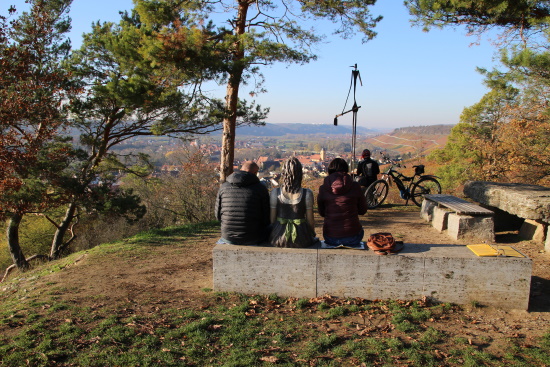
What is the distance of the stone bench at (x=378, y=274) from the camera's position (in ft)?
13.5

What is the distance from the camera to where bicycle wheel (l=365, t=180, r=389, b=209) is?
9067mm

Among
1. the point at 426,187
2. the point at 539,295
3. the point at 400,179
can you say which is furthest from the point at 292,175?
the point at 426,187

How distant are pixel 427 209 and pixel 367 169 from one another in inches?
63.4

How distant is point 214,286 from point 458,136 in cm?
2631

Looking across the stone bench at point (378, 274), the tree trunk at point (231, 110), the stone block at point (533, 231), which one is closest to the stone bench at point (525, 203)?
the stone block at point (533, 231)

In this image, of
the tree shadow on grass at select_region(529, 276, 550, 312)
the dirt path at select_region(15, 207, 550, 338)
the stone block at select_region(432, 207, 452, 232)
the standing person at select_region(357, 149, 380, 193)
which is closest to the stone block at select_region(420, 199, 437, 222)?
the dirt path at select_region(15, 207, 550, 338)

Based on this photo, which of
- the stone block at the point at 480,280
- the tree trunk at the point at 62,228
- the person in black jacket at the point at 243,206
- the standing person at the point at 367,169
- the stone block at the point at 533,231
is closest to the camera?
the stone block at the point at 480,280

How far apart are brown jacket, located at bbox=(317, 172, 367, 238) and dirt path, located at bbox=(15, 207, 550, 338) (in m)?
1.46

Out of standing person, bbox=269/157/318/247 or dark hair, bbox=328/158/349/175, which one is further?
dark hair, bbox=328/158/349/175

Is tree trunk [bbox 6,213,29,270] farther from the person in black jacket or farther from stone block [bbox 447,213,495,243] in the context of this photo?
stone block [bbox 447,213,495,243]

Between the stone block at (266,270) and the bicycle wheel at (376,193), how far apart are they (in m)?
5.00

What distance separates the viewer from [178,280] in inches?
210

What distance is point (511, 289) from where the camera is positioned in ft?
13.4

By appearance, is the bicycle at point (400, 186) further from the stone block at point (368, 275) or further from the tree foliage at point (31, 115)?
the tree foliage at point (31, 115)
